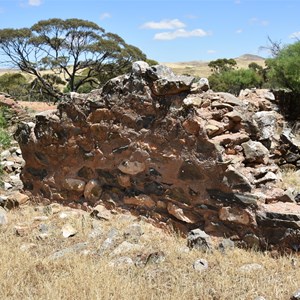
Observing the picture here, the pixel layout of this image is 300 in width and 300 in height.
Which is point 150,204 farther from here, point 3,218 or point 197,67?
point 197,67

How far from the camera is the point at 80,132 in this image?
19.3 feet

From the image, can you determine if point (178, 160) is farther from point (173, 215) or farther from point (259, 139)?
point (259, 139)

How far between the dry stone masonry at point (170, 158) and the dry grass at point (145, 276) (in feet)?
1.29

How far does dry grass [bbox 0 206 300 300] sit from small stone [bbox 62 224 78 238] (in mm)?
254

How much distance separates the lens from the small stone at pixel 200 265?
3.93 meters

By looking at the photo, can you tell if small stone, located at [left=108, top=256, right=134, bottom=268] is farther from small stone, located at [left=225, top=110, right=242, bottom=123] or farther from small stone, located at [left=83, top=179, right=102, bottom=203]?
small stone, located at [left=225, top=110, right=242, bottom=123]

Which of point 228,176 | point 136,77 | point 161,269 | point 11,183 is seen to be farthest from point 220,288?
point 11,183

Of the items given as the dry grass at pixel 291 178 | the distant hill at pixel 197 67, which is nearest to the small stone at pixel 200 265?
the dry grass at pixel 291 178

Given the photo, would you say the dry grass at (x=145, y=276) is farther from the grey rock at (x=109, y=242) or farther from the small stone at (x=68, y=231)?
the small stone at (x=68, y=231)

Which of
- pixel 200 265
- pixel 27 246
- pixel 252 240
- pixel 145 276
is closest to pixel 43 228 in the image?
pixel 27 246

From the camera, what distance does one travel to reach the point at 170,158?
16.5 ft

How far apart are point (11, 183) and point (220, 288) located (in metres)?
5.24

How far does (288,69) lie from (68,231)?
12.8m

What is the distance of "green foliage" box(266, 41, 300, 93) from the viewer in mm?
15461
